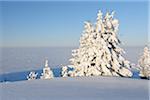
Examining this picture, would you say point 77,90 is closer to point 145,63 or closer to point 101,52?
point 101,52

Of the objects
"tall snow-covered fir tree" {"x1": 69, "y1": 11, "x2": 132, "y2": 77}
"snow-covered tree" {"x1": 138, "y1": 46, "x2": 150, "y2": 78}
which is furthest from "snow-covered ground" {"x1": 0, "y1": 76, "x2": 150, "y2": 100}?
"snow-covered tree" {"x1": 138, "y1": 46, "x2": 150, "y2": 78}

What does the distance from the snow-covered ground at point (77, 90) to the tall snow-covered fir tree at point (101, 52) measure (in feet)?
51.0

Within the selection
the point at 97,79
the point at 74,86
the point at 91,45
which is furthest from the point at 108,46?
the point at 74,86

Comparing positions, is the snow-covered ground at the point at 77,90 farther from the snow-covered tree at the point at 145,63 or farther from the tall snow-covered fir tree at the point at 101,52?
the snow-covered tree at the point at 145,63

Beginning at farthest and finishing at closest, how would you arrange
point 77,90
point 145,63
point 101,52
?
point 145,63 < point 101,52 < point 77,90

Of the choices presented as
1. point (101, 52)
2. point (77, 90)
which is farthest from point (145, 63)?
point (77, 90)

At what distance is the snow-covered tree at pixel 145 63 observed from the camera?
35469mm

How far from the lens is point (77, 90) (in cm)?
816

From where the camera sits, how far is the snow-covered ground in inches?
282

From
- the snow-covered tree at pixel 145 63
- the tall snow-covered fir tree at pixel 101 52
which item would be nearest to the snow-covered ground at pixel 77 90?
the tall snow-covered fir tree at pixel 101 52

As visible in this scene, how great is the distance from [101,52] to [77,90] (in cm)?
1792

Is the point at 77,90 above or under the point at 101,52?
under

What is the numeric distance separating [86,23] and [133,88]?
21.5m

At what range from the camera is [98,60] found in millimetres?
25719
